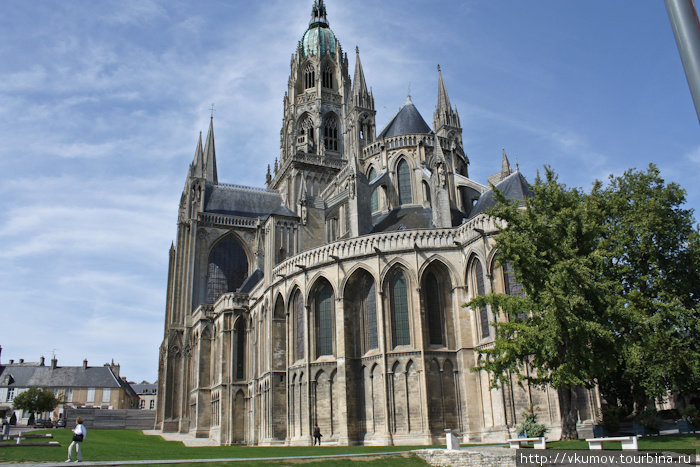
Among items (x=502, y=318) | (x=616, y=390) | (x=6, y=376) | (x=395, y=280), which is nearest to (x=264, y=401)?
(x=395, y=280)

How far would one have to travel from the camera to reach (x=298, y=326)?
32.6m

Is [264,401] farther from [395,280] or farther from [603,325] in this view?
[603,325]

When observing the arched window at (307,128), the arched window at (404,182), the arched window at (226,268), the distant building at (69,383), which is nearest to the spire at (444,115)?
the arched window at (404,182)

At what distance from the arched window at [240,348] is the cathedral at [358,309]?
85 mm

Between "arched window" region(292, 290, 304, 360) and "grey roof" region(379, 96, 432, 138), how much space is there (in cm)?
1367

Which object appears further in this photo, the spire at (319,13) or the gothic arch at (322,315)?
the spire at (319,13)

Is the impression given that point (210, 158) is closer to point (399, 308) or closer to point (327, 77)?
point (327, 77)

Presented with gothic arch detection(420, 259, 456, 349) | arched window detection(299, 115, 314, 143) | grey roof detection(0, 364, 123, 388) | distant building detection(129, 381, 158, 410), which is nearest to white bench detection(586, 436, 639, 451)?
gothic arch detection(420, 259, 456, 349)

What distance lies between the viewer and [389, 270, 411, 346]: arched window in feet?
94.0

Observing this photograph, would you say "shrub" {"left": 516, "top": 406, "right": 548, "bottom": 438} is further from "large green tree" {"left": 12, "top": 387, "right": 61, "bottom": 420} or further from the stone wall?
"large green tree" {"left": 12, "top": 387, "right": 61, "bottom": 420}

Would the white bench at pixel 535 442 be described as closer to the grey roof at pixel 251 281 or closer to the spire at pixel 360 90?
the grey roof at pixel 251 281

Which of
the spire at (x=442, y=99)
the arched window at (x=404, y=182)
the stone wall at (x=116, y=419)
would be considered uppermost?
the spire at (x=442, y=99)

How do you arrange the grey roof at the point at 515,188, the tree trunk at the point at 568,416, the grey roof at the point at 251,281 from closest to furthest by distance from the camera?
the tree trunk at the point at 568,416, the grey roof at the point at 515,188, the grey roof at the point at 251,281

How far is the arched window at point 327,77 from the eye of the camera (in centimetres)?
6139
